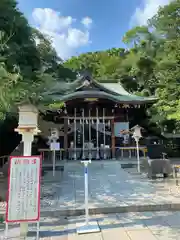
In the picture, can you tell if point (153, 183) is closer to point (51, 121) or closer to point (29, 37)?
point (29, 37)

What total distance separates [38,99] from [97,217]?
2513 mm

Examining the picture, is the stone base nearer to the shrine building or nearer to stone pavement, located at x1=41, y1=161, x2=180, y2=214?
stone pavement, located at x1=41, y1=161, x2=180, y2=214

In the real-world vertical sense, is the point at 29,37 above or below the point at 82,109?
above

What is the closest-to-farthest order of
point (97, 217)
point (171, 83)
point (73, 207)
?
1. point (97, 217)
2. point (73, 207)
3. point (171, 83)

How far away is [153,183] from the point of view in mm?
6391

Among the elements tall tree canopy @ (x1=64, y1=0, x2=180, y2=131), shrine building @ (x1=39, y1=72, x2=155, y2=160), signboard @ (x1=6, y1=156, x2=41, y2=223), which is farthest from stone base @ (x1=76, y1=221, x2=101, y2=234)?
shrine building @ (x1=39, y1=72, x2=155, y2=160)

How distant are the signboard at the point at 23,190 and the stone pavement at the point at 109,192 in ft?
3.94

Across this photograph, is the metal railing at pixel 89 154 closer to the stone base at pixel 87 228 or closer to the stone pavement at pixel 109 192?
the stone pavement at pixel 109 192

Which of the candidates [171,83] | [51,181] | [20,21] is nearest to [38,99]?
[20,21]

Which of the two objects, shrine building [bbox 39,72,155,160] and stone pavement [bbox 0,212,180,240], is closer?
stone pavement [bbox 0,212,180,240]

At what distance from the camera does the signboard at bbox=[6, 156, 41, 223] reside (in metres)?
2.93

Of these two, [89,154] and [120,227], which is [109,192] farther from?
[89,154]

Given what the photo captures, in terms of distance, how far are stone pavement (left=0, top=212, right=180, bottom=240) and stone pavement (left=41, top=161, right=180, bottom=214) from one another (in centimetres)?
32

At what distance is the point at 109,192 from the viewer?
5.48 m
